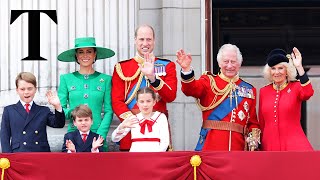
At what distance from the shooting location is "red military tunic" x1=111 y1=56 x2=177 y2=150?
363 inches

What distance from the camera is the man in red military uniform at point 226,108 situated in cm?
912

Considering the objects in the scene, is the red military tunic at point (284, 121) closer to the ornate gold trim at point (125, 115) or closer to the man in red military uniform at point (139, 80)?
the man in red military uniform at point (139, 80)

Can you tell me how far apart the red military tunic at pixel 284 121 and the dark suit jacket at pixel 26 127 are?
5.83 feet

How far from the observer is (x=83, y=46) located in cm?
948

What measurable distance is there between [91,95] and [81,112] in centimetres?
51

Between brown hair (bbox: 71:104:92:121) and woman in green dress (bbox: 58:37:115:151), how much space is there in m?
0.33

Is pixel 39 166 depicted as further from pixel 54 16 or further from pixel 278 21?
pixel 278 21

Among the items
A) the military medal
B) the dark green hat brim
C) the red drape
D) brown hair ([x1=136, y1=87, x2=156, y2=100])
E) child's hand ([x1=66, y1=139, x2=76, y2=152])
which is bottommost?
the red drape

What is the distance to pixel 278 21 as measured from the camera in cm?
1144

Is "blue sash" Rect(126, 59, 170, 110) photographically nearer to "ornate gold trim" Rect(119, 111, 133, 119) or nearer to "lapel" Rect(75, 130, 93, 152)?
"ornate gold trim" Rect(119, 111, 133, 119)

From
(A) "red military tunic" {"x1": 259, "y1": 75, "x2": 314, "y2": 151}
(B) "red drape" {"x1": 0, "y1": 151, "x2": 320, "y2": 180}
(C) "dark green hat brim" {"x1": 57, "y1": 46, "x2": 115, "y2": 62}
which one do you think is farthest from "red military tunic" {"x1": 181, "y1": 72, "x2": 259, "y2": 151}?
(C) "dark green hat brim" {"x1": 57, "y1": 46, "x2": 115, "y2": 62}

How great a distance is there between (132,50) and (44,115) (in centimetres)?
177

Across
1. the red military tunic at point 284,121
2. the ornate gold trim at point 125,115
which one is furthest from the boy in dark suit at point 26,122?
the red military tunic at point 284,121

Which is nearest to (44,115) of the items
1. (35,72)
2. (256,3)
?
(35,72)
